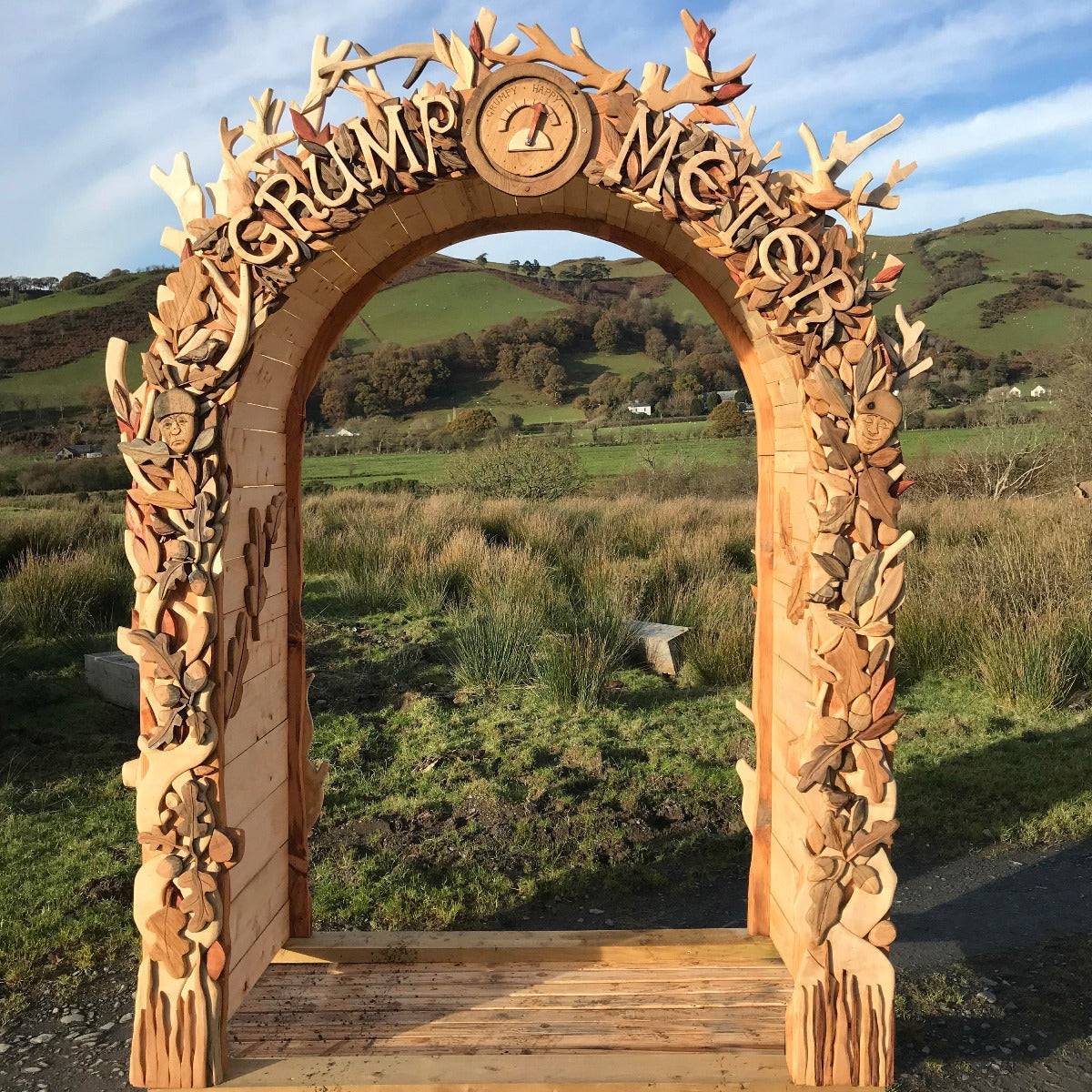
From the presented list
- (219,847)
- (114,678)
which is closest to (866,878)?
(219,847)

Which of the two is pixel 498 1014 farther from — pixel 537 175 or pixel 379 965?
pixel 537 175

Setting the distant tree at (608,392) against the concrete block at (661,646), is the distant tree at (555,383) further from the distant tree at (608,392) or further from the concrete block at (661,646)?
the concrete block at (661,646)

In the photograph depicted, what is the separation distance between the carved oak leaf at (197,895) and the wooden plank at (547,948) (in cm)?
78

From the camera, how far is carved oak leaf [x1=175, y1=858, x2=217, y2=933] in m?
2.12

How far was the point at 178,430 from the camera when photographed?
207cm

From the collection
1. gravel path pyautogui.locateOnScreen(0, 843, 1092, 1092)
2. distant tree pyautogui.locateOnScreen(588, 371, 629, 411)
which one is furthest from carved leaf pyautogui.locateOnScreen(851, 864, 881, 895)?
distant tree pyautogui.locateOnScreen(588, 371, 629, 411)

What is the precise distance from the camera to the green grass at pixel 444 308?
109 feet

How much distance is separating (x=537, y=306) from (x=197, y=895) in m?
36.3

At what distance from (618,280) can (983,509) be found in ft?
114

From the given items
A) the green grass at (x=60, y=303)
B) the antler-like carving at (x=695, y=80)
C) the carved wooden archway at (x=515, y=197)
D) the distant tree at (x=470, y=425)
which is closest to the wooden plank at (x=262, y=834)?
the carved wooden archway at (x=515, y=197)

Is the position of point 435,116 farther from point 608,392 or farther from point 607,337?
point 607,337

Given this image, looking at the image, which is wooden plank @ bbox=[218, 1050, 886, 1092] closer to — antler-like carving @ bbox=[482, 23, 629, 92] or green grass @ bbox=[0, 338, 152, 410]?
antler-like carving @ bbox=[482, 23, 629, 92]

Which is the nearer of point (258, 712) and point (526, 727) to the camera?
point (258, 712)

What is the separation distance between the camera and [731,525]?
1073 cm
